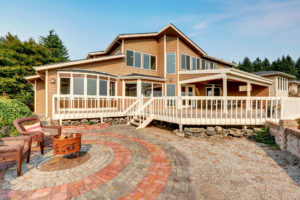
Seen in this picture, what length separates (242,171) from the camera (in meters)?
2.93

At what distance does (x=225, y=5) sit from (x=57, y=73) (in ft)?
41.2

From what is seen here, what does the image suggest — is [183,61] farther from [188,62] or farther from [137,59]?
[137,59]

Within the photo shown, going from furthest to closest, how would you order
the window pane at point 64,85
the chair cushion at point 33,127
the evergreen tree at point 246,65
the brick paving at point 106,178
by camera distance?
the evergreen tree at point 246,65
the window pane at point 64,85
the chair cushion at point 33,127
the brick paving at point 106,178

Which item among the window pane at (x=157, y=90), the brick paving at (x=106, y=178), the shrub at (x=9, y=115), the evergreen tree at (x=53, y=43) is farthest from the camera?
the evergreen tree at (x=53, y=43)

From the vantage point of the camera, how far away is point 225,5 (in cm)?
904

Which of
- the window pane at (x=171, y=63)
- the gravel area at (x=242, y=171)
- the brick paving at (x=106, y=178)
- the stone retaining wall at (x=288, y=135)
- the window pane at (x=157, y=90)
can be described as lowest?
the gravel area at (x=242, y=171)

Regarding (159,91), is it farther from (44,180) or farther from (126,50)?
(44,180)

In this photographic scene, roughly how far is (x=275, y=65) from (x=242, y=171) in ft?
199

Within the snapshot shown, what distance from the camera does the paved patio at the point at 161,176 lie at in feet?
7.11

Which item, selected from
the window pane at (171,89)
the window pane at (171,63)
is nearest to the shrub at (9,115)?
the window pane at (171,89)

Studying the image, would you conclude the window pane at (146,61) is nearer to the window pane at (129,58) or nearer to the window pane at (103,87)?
the window pane at (129,58)

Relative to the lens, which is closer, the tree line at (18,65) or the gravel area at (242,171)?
the gravel area at (242,171)

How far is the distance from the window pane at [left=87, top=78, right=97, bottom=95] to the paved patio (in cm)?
558

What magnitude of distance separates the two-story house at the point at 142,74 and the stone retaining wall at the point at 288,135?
4.36 m
